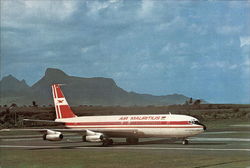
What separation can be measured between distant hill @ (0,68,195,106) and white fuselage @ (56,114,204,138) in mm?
60655

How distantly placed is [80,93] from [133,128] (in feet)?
372

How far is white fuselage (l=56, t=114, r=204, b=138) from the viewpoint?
4181 cm

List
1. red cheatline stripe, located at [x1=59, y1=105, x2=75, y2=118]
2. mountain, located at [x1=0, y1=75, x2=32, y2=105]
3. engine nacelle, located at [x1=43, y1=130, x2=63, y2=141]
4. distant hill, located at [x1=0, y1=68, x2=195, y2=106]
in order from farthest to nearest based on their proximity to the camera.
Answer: mountain, located at [x1=0, y1=75, x2=32, y2=105] < distant hill, located at [x1=0, y1=68, x2=195, y2=106] < red cheatline stripe, located at [x1=59, y1=105, x2=75, y2=118] < engine nacelle, located at [x1=43, y1=130, x2=63, y2=141]

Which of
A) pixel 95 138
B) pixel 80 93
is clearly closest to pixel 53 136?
pixel 95 138

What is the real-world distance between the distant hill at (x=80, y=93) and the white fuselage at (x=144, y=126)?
60.7m

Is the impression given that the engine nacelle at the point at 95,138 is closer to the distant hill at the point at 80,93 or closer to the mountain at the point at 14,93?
the distant hill at the point at 80,93

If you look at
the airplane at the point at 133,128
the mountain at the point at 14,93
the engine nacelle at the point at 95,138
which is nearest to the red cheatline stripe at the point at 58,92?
the airplane at the point at 133,128

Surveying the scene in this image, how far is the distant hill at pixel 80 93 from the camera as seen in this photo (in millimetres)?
123125

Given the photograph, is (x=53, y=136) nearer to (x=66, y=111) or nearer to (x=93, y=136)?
(x=93, y=136)

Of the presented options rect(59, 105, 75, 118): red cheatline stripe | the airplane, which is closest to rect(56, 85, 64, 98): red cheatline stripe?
rect(59, 105, 75, 118): red cheatline stripe

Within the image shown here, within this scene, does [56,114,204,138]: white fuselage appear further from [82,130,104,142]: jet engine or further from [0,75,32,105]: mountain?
[0,75,32,105]: mountain

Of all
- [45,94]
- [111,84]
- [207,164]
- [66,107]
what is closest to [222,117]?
[111,84]

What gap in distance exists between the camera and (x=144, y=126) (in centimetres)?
4384

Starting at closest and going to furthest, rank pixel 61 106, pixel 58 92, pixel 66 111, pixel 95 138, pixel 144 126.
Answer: pixel 144 126
pixel 95 138
pixel 66 111
pixel 61 106
pixel 58 92
